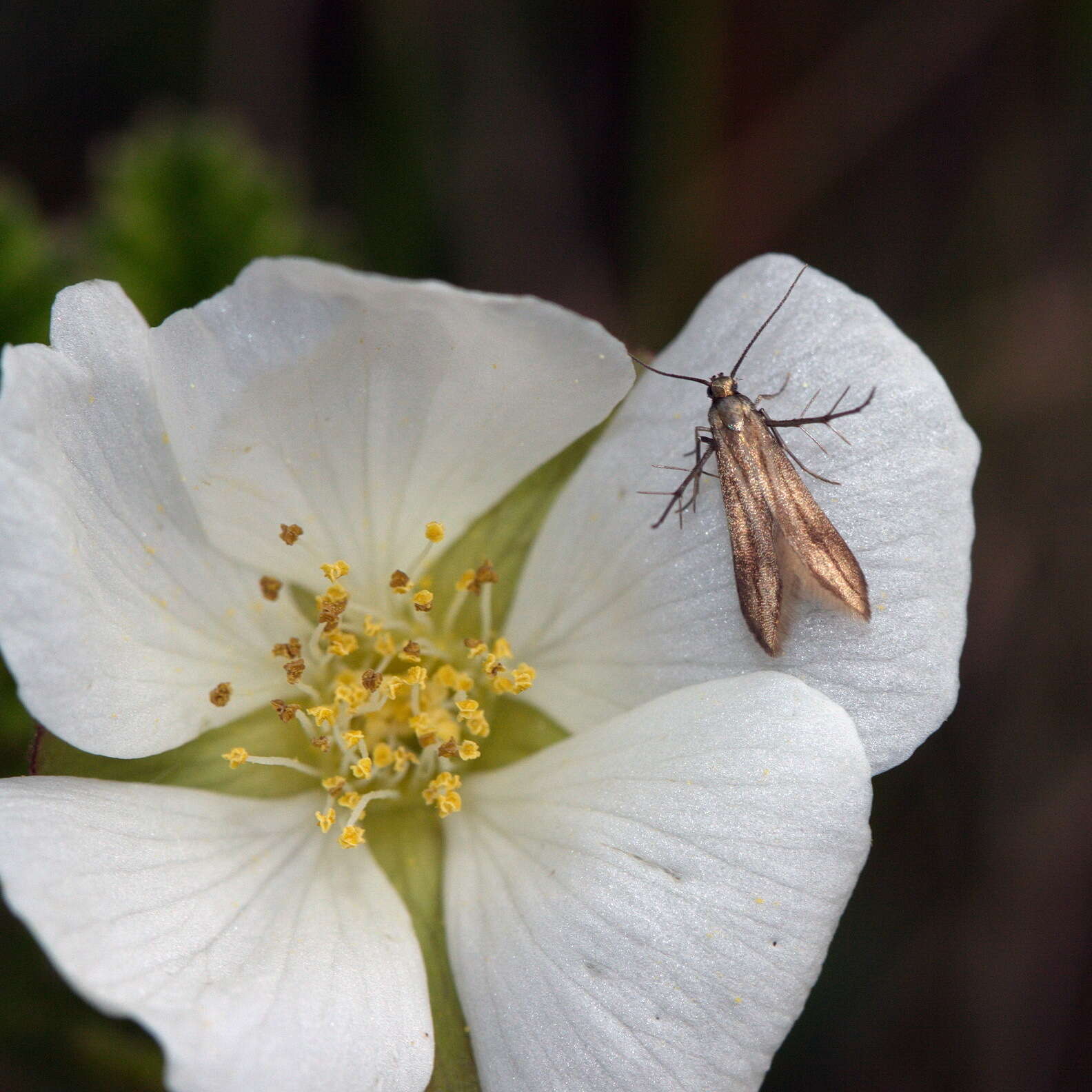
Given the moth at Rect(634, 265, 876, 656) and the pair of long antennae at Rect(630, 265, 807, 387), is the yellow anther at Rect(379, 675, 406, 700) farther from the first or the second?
the pair of long antennae at Rect(630, 265, 807, 387)

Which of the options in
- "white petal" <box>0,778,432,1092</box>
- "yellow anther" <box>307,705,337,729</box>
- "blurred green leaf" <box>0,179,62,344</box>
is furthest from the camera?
"blurred green leaf" <box>0,179,62,344</box>

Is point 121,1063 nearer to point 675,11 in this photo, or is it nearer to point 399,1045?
point 399,1045

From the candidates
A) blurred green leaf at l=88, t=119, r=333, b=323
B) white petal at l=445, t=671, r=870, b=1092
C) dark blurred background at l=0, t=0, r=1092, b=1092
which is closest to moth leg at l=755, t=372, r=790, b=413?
white petal at l=445, t=671, r=870, b=1092

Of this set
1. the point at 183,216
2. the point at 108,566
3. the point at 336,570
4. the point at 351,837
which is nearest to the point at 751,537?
the point at 336,570

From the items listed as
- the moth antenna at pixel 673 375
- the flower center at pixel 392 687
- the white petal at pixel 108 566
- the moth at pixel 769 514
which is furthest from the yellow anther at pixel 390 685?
the moth antenna at pixel 673 375

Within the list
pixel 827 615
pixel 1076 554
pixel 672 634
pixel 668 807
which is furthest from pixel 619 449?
pixel 1076 554

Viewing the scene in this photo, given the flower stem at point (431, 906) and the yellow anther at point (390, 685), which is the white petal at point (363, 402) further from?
the flower stem at point (431, 906)

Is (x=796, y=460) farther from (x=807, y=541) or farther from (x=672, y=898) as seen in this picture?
(x=672, y=898)
